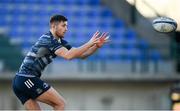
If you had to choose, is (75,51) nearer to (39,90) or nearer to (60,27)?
(60,27)

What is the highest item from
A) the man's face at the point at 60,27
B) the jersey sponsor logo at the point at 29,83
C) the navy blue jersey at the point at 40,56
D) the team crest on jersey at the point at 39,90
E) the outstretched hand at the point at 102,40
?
the man's face at the point at 60,27

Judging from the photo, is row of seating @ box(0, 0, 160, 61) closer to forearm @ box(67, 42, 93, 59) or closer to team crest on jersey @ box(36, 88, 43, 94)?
team crest on jersey @ box(36, 88, 43, 94)

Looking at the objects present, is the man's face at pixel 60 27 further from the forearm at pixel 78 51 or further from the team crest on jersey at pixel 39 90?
the team crest on jersey at pixel 39 90

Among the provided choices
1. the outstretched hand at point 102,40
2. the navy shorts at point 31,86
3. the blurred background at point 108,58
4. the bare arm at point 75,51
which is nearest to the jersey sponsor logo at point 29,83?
the navy shorts at point 31,86

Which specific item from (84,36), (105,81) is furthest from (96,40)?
(84,36)

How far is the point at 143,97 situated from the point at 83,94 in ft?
3.92

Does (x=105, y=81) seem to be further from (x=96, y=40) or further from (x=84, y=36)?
(x=96, y=40)

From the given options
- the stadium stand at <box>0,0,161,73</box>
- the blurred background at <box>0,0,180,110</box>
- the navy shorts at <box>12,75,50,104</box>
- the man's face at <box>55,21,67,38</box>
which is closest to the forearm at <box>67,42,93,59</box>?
the man's face at <box>55,21,67,38</box>

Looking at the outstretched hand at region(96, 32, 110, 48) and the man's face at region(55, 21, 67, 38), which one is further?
the man's face at region(55, 21, 67, 38)

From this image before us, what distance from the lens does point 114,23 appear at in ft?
48.5

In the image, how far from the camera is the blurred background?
1318 centimetres

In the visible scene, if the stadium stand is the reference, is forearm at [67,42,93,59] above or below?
below

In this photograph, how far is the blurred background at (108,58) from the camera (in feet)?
43.2

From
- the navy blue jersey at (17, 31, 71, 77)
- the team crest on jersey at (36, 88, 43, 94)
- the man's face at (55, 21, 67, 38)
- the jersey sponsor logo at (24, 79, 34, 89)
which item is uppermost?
the man's face at (55, 21, 67, 38)
